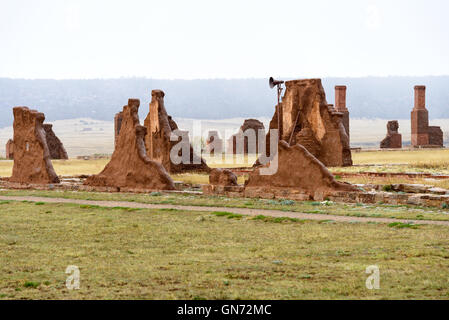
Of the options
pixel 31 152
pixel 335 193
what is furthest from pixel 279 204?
pixel 31 152

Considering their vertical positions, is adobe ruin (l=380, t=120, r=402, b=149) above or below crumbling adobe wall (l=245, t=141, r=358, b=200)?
above

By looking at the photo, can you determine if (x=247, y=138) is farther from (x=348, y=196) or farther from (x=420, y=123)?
(x=348, y=196)

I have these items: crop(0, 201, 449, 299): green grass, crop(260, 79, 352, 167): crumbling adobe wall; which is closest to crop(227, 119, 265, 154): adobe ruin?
crop(260, 79, 352, 167): crumbling adobe wall

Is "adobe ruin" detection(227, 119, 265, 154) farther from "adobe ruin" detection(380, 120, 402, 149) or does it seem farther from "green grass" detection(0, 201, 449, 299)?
"green grass" detection(0, 201, 449, 299)

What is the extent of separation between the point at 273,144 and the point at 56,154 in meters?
23.4

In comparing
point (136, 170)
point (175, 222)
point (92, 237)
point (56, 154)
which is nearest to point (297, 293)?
point (92, 237)

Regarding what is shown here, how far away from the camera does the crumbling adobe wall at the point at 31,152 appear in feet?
87.7

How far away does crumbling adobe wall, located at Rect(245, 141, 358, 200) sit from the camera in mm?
20125

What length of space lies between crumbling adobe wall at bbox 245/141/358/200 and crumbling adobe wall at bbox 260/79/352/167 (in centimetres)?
1368

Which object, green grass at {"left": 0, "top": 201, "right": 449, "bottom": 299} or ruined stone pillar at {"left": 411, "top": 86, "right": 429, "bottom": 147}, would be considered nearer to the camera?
green grass at {"left": 0, "top": 201, "right": 449, "bottom": 299}

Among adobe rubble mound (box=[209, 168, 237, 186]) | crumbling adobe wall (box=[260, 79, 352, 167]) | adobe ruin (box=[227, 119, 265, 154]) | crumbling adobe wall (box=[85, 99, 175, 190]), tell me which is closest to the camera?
adobe rubble mound (box=[209, 168, 237, 186])

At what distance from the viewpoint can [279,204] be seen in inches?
747

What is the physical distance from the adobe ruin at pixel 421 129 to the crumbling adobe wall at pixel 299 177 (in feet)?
156

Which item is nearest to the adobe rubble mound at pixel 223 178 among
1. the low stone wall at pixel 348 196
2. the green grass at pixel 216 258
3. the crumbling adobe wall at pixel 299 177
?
the low stone wall at pixel 348 196
